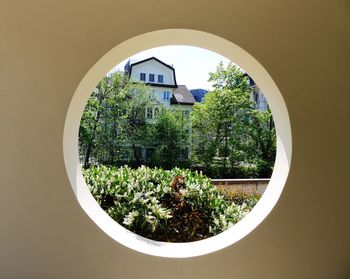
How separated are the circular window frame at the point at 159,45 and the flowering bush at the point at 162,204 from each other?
0.89 m

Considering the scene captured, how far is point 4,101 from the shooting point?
1.33m

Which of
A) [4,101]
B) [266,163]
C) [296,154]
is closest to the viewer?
[4,101]

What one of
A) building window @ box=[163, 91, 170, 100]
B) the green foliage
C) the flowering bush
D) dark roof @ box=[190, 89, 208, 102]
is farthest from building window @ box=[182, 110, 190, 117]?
the flowering bush

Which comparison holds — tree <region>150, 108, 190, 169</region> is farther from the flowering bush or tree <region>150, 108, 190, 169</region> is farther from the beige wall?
the beige wall

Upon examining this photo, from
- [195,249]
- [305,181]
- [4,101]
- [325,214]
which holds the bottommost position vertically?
[195,249]

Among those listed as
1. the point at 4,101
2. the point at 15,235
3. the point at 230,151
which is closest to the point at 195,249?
the point at 15,235

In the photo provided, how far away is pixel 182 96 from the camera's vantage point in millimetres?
10977

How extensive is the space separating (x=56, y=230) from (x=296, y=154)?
1182mm

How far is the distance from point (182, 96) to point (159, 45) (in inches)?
374

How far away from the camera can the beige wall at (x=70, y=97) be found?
1.34 metres

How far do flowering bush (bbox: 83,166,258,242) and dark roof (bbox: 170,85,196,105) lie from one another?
26.0ft

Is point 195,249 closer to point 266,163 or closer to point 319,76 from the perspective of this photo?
point 319,76

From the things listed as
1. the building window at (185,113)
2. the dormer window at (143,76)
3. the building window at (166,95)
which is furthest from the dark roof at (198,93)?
the dormer window at (143,76)

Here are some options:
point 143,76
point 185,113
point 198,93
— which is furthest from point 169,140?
point 143,76
